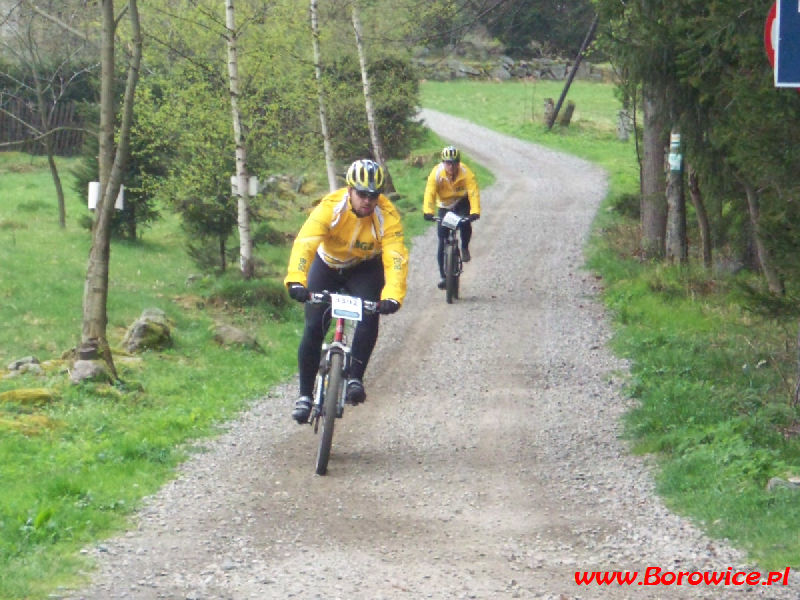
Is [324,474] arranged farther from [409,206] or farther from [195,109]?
[409,206]

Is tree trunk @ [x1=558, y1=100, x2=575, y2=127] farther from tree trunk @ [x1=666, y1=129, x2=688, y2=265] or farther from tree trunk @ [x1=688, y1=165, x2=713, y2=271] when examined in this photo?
tree trunk @ [x1=688, y1=165, x2=713, y2=271]

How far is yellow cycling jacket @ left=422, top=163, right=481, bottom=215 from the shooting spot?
15250 mm

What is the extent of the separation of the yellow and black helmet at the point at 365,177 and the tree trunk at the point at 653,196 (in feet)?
35.6

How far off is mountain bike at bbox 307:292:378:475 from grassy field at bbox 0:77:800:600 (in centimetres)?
116

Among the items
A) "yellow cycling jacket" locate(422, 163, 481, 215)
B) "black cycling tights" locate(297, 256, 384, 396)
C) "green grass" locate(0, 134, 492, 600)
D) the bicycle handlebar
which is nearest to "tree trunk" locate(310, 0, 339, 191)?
"green grass" locate(0, 134, 492, 600)

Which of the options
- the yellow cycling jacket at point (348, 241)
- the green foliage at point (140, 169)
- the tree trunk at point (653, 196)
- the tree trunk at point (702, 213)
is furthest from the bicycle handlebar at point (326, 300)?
the green foliage at point (140, 169)

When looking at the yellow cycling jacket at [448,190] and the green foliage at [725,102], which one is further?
the yellow cycling jacket at [448,190]

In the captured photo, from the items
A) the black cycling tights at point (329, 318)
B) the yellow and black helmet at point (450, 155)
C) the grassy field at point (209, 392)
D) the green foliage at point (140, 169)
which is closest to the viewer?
the grassy field at point (209, 392)

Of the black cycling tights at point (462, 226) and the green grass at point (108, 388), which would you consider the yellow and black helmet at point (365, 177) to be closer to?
the green grass at point (108, 388)

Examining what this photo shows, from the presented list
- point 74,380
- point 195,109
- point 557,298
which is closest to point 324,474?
point 74,380

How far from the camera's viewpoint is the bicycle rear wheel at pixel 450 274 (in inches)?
611

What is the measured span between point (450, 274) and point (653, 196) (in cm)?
444

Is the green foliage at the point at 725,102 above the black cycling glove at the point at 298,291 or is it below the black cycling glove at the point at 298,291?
above

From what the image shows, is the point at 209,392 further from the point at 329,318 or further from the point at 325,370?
the point at 325,370
